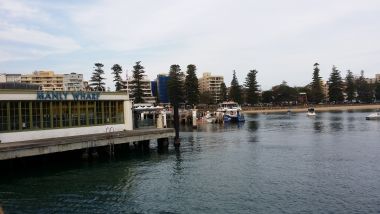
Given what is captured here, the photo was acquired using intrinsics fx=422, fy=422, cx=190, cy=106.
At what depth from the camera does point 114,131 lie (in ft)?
147

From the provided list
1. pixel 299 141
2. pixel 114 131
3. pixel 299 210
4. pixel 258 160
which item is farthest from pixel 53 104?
pixel 299 141

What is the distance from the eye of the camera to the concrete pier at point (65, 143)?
30827 mm

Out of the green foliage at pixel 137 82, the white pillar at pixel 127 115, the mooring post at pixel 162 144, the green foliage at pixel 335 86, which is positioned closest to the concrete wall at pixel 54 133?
the white pillar at pixel 127 115

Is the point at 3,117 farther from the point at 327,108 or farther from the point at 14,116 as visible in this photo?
the point at 327,108

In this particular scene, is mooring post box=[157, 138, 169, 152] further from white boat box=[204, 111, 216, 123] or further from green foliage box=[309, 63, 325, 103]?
green foliage box=[309, 63, 325, 103]

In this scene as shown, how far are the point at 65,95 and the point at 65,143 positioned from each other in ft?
21.7

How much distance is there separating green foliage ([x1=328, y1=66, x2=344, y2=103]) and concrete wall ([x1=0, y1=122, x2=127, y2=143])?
6007 inches

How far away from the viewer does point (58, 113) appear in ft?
129

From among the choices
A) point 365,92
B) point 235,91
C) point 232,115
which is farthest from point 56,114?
point 365,92

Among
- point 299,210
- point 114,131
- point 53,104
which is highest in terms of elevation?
point 53,104

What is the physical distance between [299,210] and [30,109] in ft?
82.1

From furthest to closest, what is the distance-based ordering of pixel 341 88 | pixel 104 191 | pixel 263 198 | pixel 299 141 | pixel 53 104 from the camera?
pixel 341 88
pixel 299 141
pixel 53 104
pixel 104 191
pixel 263 198

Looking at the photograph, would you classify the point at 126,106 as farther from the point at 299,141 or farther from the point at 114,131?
the point at 299,141

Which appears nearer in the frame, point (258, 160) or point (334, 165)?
point (334, 165)
